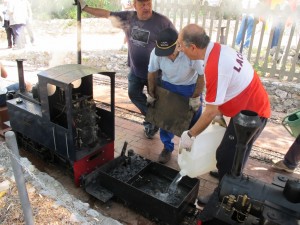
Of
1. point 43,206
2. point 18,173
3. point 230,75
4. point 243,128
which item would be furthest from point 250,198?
point 43,206

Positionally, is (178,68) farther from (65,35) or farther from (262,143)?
(65,35)

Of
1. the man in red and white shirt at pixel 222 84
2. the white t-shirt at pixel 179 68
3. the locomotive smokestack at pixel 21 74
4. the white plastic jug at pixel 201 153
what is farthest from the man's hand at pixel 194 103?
the locomotive smokestack at pixel 21 74

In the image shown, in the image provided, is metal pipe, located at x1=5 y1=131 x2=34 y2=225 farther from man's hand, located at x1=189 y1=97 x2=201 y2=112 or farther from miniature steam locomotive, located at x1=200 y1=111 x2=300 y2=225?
man's hand, located at x1=189 y1=97 x2=201 y2=112

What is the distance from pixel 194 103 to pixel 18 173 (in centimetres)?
235

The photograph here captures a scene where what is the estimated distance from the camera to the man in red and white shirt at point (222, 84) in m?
2.62

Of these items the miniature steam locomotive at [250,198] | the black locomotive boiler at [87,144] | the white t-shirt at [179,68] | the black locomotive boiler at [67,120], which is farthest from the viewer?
the white t-shirt at [179,68]

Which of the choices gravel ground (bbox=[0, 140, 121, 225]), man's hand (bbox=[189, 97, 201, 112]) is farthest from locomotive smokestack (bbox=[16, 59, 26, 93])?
man's hand (bbox=[189, 97, 201, 112])

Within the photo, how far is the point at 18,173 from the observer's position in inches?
84.1

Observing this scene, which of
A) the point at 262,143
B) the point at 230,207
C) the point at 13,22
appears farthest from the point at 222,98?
the point at 13,22

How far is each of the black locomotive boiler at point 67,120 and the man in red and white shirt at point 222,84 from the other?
117 centimetres

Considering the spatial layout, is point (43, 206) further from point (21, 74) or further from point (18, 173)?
point (21, 74)

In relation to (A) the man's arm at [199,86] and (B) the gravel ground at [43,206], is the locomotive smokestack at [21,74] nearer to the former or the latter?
(B) the gravel ground at [43,206]

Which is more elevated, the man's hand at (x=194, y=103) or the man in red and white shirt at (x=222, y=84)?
the man in red and white shirt at (x=222, y=84)

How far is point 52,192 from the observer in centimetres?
290
